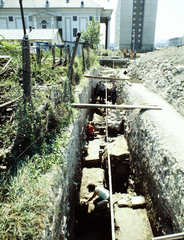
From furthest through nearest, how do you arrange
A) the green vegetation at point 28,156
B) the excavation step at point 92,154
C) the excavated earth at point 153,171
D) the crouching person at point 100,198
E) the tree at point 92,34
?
the tree at point 92,34 → the excavation step at point 92,154 → the crouching person at point 100,198 → the excavated earth at point 153,171 → the green vegetation at point 28,156

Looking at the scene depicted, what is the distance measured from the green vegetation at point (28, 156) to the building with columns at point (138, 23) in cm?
5593

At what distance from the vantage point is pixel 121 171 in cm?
704

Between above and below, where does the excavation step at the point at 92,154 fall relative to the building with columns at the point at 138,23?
below

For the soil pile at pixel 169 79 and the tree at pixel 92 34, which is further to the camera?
the tree at pixel 92 34

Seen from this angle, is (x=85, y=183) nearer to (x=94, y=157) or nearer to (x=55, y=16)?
(x=94, y=157)

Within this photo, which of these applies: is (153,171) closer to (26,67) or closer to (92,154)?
(92,154)

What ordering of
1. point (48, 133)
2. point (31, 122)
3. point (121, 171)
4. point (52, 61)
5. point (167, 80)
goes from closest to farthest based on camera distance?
point (31, 122) → point (48, 133) → point (121, 171) → point (52, 61) → point (167, 80)

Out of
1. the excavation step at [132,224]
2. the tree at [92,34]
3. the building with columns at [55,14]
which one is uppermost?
the building with columns at [55,14]

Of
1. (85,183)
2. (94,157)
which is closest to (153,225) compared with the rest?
(85,183)

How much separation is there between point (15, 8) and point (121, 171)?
44.7 metres

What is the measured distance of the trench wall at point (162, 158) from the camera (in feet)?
12.1

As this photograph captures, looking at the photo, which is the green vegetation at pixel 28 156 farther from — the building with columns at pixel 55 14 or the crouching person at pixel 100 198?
the building with columns at pixel 55 14

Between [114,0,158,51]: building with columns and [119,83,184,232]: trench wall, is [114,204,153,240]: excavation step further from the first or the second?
[114,0,158,51]: building with columns

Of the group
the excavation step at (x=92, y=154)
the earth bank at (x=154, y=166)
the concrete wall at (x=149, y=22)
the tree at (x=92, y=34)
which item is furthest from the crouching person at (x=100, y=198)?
the concrete wall at (x=149, y=22)
